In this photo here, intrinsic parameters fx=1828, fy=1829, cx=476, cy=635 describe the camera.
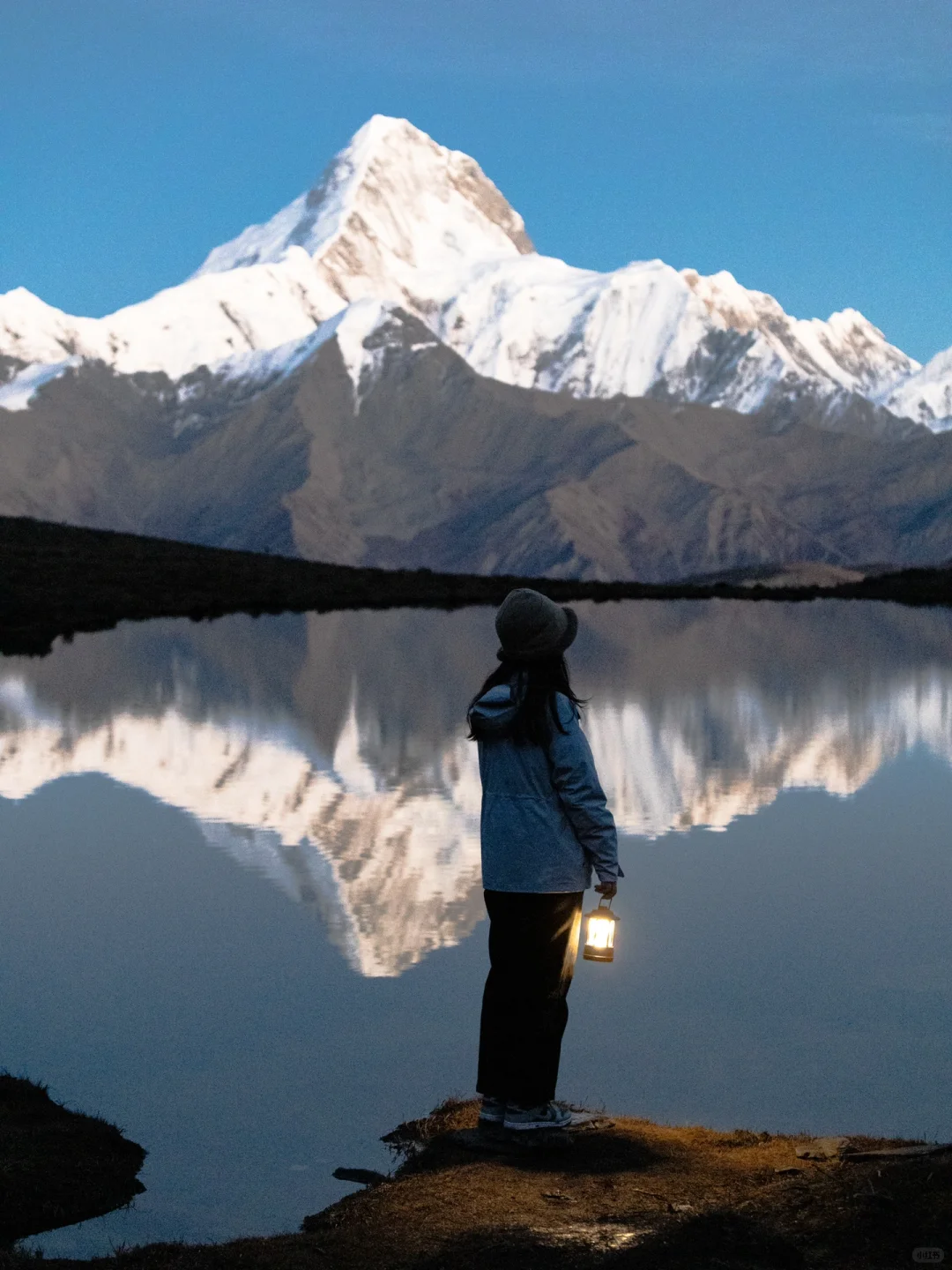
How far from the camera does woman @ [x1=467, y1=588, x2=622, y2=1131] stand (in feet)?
27.1

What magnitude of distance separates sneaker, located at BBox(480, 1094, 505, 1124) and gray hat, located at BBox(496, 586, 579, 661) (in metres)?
2.05

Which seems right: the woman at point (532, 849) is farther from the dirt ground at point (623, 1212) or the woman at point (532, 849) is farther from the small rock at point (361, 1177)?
the small rock at point (361, 1177)

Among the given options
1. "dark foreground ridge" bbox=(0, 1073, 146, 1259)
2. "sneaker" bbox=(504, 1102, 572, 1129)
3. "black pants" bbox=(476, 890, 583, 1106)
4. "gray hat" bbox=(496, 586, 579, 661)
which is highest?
"gray hat" bbox=(496, 586, 579, 661)

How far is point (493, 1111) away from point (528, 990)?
1.88ft

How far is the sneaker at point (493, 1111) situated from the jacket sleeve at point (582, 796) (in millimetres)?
1208

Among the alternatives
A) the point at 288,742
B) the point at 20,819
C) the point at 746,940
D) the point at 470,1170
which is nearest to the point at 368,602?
the point at 288,742

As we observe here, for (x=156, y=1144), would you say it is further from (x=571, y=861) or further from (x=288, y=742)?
(x=288, y=742)

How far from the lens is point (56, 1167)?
8.10 meters

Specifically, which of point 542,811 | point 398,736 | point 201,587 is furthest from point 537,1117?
point 201,587

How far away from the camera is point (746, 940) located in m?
12.6

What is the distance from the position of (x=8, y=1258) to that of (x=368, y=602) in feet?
226

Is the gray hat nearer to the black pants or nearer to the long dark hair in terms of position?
the long dark hair

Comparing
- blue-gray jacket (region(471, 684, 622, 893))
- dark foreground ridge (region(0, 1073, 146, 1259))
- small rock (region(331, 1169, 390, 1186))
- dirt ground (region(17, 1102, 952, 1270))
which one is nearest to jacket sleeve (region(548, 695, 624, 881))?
blue-gray jacket (region(471, 684, 622, 893))

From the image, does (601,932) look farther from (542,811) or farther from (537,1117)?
(537,1117)
